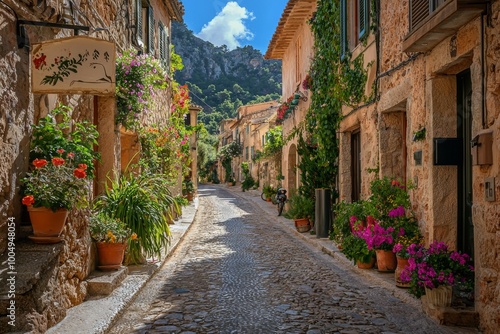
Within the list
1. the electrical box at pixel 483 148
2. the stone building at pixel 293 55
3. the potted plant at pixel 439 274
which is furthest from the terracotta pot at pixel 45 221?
the stone building at pixel 293 55

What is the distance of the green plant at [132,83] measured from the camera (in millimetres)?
7477

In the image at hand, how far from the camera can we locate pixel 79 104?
6.13 metres

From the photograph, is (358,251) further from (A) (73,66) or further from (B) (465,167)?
(A) (73,66)

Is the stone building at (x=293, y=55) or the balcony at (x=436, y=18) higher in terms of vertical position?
the stone building at (x=293, y=55)

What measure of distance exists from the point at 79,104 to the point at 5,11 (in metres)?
2.15

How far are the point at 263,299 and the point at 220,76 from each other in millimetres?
79138

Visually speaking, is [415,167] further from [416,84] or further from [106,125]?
[106,125]

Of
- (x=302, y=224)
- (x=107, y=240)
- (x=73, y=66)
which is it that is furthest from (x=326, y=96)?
(x=73, y=66)

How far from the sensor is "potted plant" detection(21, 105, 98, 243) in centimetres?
428

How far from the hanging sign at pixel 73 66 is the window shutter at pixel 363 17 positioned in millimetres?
5312

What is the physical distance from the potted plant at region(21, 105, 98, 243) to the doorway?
4131 mm

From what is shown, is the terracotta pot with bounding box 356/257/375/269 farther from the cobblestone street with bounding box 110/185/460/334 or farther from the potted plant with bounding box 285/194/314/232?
the potted plant with bounding box 285/194/314/232

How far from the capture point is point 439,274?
477 cm

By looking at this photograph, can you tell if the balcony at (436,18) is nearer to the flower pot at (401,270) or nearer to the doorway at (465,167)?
the doorway at (465,167)
